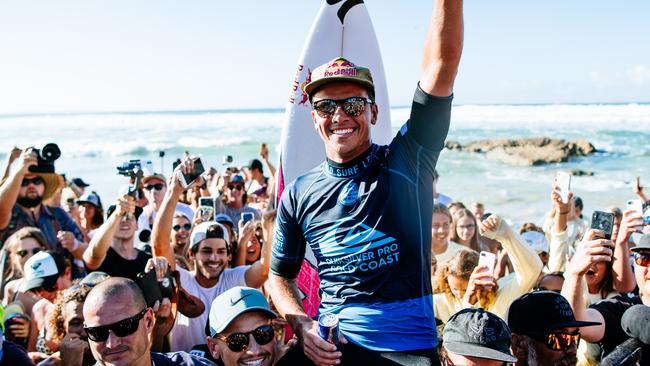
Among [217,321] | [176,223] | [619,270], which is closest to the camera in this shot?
[217,321]

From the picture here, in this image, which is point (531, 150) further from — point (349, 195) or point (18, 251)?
point (349, 195)

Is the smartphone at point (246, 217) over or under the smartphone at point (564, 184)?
under

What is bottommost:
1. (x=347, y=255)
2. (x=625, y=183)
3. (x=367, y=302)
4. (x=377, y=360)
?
(x=625, y=183)

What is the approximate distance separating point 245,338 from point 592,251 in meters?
1.73

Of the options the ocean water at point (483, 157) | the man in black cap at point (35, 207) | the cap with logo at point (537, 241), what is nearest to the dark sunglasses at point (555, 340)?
the cap with logo at point (537, 241)

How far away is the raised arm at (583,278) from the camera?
275 centimetres

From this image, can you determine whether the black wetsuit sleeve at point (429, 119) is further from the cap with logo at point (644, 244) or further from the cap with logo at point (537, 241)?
the cap with logo at point (537, 241)

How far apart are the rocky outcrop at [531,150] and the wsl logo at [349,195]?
24.7 m

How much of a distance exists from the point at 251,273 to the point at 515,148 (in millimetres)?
27173

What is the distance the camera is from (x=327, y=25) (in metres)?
4.15

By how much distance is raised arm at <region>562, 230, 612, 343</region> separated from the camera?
2.75m

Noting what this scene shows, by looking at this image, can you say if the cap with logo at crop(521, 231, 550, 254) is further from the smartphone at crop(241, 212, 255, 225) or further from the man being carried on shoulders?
the man being carried on shoulders

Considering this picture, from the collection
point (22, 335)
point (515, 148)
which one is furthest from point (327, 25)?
point (515, 148)

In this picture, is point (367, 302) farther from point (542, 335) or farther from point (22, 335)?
point (22, 335)
